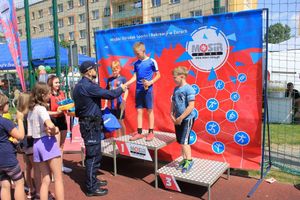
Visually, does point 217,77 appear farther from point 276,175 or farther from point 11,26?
point 11,26

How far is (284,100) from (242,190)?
6.07 meters

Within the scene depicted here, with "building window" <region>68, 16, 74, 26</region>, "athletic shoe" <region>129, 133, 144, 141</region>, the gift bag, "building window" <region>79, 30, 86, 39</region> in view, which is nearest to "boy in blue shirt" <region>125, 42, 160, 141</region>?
"athletic shoe" <region>129, 133, 144, 141</region>

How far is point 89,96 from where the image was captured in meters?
4.08

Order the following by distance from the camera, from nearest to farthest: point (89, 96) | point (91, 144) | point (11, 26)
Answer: point (89, 96)
point (91, 144)
point (11, 26)

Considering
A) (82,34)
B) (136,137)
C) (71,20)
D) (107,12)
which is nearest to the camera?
(136,137)

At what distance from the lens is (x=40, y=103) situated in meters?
3.55

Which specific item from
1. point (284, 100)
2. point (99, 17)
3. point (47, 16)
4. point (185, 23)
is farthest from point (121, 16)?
point (185, 23)

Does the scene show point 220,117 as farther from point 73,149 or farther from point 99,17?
point 99,17

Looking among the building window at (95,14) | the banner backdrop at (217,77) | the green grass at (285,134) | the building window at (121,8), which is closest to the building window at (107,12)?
the building window at (121,8)

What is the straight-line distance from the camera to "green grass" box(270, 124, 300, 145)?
731 centimetres

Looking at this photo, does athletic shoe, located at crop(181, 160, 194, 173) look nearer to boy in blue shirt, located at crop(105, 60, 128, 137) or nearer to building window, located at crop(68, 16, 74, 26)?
boy in blue shirt, located at crop(105, 60, 128, 137)

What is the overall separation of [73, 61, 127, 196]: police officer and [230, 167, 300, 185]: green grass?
244 centimetres

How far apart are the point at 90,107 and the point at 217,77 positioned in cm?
215

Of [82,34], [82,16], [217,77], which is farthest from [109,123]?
[82,16]
